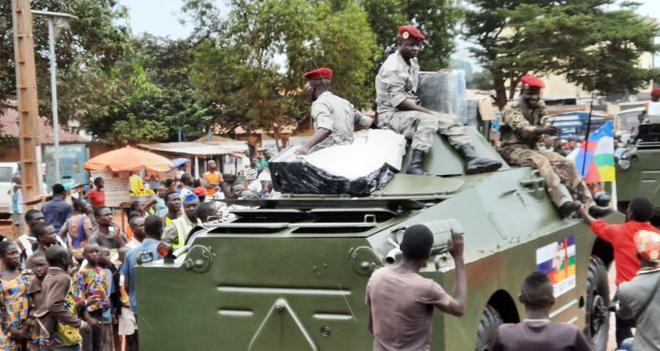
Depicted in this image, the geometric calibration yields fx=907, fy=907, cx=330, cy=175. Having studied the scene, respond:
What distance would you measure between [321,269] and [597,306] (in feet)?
11.5

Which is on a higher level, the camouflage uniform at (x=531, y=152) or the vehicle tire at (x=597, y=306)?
the camouflage uniform at (x=531, y=152)

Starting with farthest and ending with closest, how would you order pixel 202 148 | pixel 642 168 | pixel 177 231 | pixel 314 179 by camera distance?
1. pixel 202 148
2. pixel 642 168
3. pixel 177 231
4. pixel 314 179

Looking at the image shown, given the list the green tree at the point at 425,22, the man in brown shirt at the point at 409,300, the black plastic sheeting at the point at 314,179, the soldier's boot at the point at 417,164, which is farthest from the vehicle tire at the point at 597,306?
the green tree at the point at 425,22

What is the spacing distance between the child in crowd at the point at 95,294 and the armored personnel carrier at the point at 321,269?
122cm

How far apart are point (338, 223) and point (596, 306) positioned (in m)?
3.26

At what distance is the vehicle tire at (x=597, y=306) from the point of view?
782 cm

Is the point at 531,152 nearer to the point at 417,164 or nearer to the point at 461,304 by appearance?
the point at 417,164

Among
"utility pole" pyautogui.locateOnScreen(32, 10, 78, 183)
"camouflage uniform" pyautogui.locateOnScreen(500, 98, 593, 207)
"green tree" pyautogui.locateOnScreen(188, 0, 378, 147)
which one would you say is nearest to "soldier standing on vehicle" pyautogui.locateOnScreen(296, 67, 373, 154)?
"camouflage uniform" pyautogui.locateOnScreen(500, 98, 593, 207)

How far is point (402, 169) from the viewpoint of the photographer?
704 cm

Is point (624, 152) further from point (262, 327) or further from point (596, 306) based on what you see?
point (262, 327)

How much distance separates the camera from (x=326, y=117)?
7031mm

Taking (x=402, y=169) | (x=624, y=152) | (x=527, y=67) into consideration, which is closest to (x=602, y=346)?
(x=402, y=169)

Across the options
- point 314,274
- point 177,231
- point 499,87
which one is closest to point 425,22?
point 499,87

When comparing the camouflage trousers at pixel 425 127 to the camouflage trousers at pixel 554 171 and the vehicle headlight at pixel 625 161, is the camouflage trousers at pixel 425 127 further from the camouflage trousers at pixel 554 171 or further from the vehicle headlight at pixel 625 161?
the vehicle headlight at pixel 625 161
